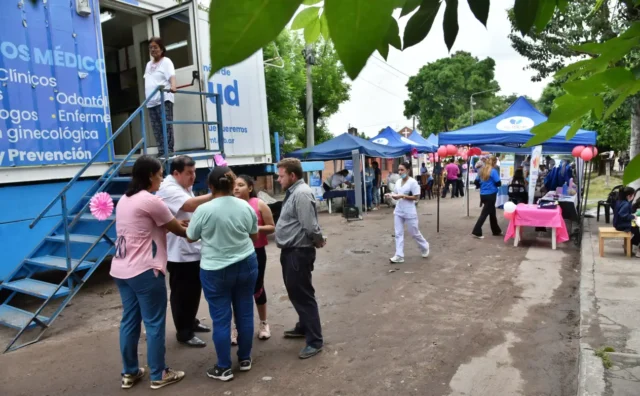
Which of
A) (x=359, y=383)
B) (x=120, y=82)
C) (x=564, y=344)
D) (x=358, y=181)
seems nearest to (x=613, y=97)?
(x=359, y=383)

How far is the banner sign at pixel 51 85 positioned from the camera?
4.93 metres

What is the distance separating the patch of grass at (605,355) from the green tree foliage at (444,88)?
1523 inches

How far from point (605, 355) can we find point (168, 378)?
11.6 feet

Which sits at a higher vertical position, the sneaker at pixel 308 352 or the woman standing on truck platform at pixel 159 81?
the woman standing on truck platform at pixel 159 81

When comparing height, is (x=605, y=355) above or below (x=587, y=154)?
below

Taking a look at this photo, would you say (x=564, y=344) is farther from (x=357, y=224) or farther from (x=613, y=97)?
(x=357, y=224)

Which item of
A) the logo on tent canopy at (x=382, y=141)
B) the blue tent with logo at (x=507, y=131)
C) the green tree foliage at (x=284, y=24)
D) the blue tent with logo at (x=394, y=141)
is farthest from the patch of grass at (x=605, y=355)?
the logo on tent canopy at (x=382, y=141)

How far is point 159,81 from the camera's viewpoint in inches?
230

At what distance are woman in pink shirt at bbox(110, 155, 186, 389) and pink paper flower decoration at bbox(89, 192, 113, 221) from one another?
133cm

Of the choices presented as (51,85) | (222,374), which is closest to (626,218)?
(222,374)

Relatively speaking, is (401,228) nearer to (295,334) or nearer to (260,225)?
(295,334)

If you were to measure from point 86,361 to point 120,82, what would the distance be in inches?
206

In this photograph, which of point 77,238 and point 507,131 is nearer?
point 77,238

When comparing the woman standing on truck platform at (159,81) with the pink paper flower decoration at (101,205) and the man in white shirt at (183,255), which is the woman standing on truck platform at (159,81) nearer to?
the pink paper flower decoration at (101,205)
